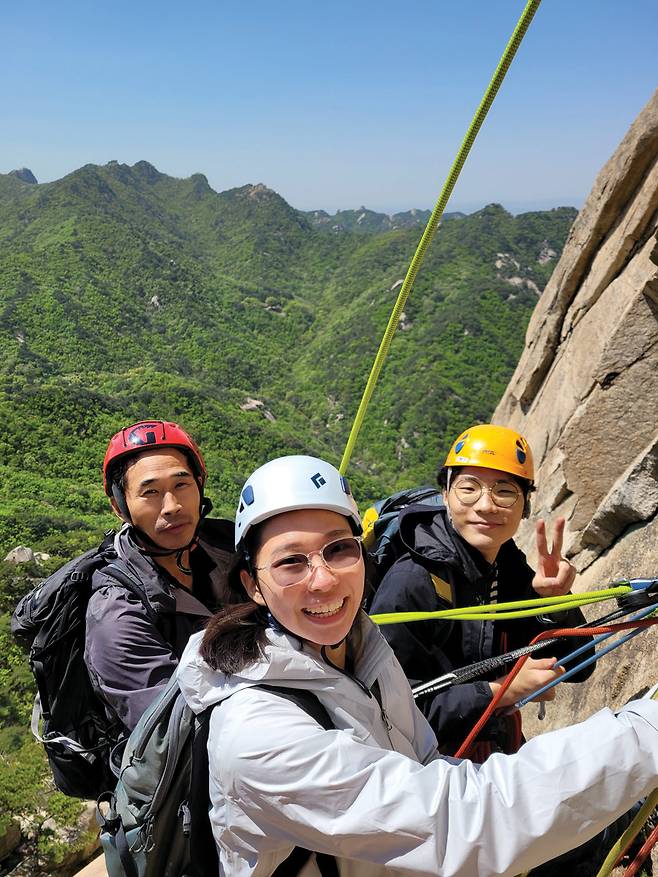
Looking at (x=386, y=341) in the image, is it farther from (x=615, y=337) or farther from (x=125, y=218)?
(x=125, y=218)

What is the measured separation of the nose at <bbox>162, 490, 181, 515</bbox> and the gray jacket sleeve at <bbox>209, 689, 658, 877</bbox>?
1.44 meters

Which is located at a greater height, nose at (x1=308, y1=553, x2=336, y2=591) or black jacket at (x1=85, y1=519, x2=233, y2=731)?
nose at (x1=308, y1=553, x2=336, y2=591)

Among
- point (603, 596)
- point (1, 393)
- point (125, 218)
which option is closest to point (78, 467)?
point (1, 393)

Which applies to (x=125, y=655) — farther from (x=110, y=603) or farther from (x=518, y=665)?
(x=518, y=665)

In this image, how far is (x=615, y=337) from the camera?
5465 mm

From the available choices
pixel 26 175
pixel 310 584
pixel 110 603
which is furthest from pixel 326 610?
pixel 26 175

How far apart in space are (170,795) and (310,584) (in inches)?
24.8

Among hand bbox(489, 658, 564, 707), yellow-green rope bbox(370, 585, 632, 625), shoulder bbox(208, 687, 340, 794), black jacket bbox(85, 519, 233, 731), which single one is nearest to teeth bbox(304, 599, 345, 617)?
shoulder bbox(208, 687, 340, 794)

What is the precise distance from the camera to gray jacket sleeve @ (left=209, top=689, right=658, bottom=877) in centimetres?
126

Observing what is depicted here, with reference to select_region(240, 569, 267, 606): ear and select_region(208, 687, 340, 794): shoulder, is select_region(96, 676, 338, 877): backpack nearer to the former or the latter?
A: select_region(208, 687, 340, 794): shoulder

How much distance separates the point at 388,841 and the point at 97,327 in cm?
6863

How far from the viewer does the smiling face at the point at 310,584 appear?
1.60m

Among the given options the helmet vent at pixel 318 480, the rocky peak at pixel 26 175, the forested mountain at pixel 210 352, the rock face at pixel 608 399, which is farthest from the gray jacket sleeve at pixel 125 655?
the rocky peak at pixel 26 175

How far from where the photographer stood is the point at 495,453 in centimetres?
281
